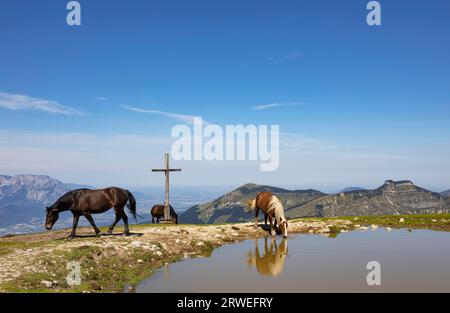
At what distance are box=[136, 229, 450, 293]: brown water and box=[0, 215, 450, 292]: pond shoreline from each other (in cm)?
139

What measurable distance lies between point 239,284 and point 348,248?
1070cm

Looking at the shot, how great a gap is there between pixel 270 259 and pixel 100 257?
9.37 m

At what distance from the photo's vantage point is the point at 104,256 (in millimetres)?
20172

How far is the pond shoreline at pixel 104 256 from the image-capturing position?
1591 cm

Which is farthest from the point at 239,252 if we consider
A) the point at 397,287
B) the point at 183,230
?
the point at 397,287

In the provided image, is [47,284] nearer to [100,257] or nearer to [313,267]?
[100,257]

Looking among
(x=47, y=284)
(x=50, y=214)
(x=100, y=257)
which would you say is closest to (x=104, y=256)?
(x=100, y=257)

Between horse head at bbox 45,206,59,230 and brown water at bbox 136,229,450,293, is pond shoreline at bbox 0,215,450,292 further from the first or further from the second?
horse head at bbox 45,206,59,230

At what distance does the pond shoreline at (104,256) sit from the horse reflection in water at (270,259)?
3.19m

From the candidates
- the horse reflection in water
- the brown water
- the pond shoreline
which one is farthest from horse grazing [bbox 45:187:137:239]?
the horse reflection in water

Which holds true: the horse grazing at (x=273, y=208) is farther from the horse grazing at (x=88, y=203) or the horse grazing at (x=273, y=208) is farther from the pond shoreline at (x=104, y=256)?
the horse grazing at (x=88, y=203)

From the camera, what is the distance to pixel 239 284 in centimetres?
1584

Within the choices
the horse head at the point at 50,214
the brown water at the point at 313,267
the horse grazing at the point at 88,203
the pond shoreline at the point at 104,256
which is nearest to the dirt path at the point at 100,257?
the pond shoreline at the point at 104,256
